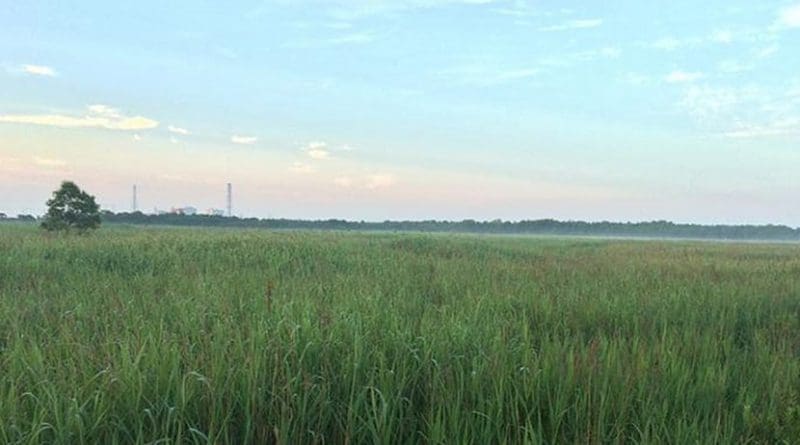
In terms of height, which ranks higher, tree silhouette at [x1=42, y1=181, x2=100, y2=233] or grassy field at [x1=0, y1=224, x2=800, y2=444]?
tree silhouette at [x1=42, y1=181, x2=100, y2=233]

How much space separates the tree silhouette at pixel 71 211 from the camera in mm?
23531

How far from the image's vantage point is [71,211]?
23984mm

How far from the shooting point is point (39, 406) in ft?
7.90

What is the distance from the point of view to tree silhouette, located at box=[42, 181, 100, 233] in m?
23.5

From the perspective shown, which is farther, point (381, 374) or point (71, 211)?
point (71, 211)

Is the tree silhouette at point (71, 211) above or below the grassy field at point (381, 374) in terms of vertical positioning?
above

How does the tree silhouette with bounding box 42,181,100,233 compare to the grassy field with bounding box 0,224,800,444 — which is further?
the tree silhouette with bounding box 42,181,100,233

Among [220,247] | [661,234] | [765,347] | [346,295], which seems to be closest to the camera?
[765,347]

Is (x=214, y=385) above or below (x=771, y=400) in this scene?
above

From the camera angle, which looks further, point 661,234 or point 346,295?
point 661,234

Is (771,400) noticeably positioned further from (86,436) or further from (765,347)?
(86,436)

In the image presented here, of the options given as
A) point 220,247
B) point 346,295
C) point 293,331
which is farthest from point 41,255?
point 293,331

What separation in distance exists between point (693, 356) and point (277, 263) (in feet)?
26.6

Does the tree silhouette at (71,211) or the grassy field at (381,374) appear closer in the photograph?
the grassy field at (381,374)
